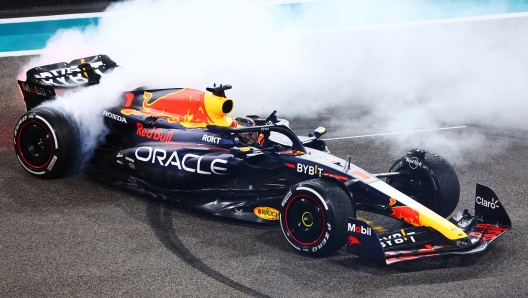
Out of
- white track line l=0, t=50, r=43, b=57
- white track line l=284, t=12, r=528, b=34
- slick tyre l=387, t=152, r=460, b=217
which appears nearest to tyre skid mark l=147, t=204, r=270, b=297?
slick tyre l=387, t=152, r=460, b=217

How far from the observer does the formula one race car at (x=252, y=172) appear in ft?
21.5

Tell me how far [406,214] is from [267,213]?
1.29 m

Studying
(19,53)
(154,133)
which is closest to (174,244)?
(154,133)

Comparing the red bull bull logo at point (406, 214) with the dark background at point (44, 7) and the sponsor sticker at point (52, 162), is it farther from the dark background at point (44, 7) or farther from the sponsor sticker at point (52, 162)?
the dark background at point (44, 7)

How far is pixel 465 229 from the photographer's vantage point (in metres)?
6.80

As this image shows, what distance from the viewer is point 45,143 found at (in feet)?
27.0

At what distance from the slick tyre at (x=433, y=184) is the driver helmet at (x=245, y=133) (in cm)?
149

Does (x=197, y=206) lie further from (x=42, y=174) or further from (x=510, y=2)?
(x=510, y=2)

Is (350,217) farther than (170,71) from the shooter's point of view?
No

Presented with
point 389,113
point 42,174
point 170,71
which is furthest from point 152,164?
point 389,113

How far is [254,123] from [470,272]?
277cm

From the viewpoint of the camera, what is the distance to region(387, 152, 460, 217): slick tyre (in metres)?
7.36

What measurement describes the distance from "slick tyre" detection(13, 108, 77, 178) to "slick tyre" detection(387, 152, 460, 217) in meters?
3.45

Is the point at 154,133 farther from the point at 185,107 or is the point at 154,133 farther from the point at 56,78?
the point at 56,78
